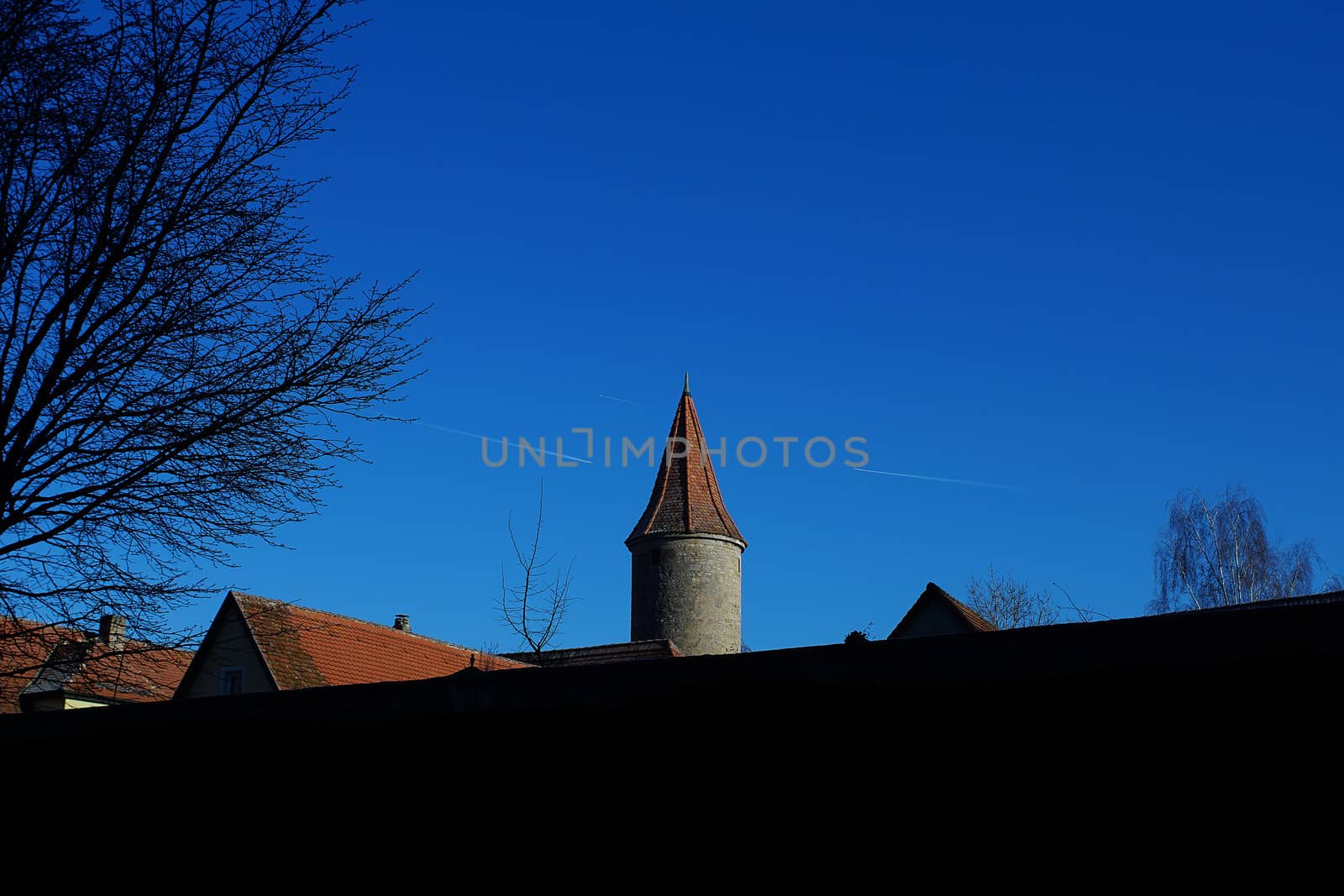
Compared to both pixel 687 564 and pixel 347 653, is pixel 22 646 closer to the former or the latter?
pixel 347 653

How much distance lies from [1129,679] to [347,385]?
227 inches

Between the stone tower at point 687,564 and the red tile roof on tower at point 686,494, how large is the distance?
1.3 inches

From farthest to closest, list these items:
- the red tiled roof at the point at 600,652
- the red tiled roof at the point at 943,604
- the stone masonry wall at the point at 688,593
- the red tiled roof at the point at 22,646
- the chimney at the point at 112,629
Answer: the stone masonry wall at the point at 688,593, the red tiled roof at the point at 600,652, the red tiled roof at the point at 943,604, the chimney at the point at 112,629, the red tiled roof at the point at 22,646

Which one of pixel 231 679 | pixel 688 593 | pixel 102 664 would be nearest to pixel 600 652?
pixel 688 593

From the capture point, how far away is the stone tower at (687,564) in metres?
42.4

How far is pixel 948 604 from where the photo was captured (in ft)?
78.6

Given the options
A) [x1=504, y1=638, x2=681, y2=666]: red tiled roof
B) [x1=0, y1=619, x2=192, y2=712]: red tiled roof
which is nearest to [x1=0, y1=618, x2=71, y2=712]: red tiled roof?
[x1=0, y1=619, x2=192, y2=712]: red tiled roof

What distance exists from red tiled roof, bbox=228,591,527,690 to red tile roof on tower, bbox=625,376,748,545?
14.6 meters

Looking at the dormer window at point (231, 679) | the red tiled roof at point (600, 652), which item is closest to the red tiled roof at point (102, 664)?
the dormer window at point (231, 679)

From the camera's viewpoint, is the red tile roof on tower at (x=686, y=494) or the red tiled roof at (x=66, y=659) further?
the red tile roof on tower at (x=686, y=494)

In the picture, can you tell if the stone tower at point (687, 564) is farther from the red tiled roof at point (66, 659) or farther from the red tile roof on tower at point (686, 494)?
the red tiled roof at point (66, 659)

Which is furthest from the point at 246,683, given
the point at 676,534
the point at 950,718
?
the point at 950,718

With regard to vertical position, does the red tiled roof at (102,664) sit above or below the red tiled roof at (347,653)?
below

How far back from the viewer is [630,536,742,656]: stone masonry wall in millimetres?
42281
